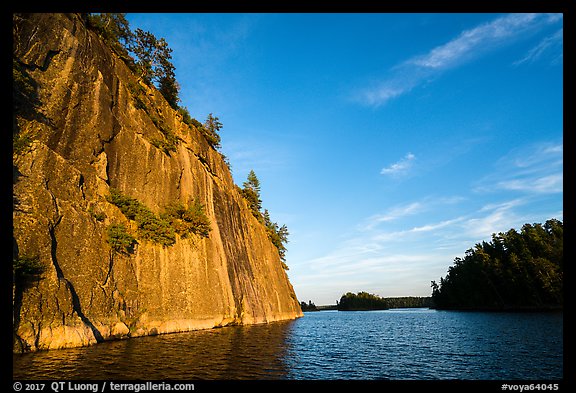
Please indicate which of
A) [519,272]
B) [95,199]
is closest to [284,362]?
[95,199]

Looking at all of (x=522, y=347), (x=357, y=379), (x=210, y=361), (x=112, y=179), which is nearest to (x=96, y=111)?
(x=112, y=179)

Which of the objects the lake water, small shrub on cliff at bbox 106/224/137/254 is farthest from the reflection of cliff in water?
small shrub on cliff at bbox 106/224/137/254

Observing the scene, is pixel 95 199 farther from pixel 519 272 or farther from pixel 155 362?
pixel 519 272

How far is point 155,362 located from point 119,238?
14.0 m

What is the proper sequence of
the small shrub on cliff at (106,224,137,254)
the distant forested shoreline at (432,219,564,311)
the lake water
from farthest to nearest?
1. the distant forested shoreline at (432,219,564,311)
2. the small shrub on cliff at (106,224,137,254)
3. the lake water

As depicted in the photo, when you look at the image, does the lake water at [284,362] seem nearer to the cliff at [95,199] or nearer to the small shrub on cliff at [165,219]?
the cliff at [95,199]

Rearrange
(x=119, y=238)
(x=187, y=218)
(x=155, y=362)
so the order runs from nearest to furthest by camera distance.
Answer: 1. (x=155, y=362)
2. (x=119, y=238)
3. (x=187, y=218)

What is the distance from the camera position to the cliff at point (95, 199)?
61.8 ft

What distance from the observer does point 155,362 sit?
15.0 m

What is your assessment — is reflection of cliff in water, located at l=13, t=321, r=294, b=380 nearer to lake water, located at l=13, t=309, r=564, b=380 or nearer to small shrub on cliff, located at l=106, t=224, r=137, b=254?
lake water, located at l=13, t=309, r=564, b=380

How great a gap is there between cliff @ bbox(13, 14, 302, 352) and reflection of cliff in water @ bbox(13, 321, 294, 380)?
2.87 m

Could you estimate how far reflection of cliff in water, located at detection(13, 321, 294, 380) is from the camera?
12.5 meters
